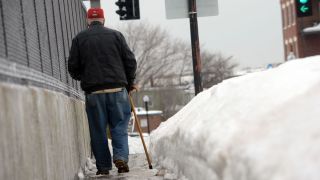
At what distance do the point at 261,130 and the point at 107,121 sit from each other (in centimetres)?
415

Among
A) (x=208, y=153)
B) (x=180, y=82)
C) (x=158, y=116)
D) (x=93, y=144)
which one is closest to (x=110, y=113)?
(x=93, y=144)

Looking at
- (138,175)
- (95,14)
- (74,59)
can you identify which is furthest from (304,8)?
(138,175)

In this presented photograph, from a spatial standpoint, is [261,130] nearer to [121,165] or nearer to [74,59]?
[121,165]

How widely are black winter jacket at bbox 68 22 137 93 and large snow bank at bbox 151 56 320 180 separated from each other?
1.74 m

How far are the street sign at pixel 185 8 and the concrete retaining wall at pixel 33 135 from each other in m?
6.32

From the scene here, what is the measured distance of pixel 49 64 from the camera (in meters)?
7.26

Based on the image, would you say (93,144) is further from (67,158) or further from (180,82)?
(180,82)

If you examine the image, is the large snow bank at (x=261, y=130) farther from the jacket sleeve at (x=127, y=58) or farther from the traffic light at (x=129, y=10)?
the traffic light at (x=129, y=10)

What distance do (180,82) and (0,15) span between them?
294 ft

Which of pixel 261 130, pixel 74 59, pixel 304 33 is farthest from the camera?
pixel 304 33

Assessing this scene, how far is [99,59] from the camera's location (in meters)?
8.43

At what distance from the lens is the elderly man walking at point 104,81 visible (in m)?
8.41

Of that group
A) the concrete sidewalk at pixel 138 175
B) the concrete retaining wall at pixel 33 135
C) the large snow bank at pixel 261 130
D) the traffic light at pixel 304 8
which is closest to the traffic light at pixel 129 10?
the traffic light at pixel 304 8

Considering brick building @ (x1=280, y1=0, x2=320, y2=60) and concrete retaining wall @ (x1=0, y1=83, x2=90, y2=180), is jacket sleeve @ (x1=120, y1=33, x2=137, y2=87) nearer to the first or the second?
concrete retaining wall @ (x1=0, y1=83, x2=90, y2=180)
